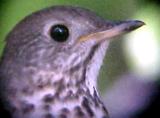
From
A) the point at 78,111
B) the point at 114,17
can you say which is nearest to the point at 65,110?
the point at 78,111

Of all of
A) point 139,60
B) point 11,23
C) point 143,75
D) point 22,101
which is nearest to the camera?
point 22,101

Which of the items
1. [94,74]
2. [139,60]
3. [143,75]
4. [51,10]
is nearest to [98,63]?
[94,74]

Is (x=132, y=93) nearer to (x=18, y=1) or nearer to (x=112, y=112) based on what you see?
(x=112, y=112)

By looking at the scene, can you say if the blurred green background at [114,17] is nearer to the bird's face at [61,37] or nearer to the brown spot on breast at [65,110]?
the bird's face at [61,37]

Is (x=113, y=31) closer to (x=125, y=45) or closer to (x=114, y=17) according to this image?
(x=114, y=17)

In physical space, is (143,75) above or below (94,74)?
above

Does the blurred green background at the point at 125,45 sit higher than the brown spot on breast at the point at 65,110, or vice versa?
the blurred green background at the point at 125,45

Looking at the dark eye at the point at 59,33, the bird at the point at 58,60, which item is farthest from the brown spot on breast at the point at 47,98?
the dark eye at the point at 59,33
